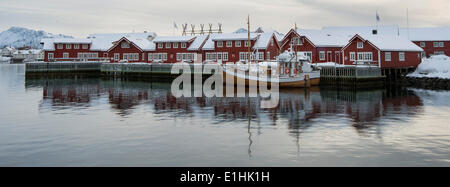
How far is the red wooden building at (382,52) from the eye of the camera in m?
58.4

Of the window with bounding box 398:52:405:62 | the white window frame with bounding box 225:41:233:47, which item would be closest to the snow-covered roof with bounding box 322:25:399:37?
the white window frame with bounding box 225:41:233:47

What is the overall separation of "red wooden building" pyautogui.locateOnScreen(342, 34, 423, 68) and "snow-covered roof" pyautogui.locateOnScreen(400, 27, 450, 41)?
84.8 ft

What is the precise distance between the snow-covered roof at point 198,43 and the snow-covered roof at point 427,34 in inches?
1712

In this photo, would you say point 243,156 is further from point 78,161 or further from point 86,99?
point 86,99

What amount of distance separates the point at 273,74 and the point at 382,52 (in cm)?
1936

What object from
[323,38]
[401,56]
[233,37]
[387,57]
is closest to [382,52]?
[387,57]

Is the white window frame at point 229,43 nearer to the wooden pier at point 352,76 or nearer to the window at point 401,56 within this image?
the wooden pier at point 352,76

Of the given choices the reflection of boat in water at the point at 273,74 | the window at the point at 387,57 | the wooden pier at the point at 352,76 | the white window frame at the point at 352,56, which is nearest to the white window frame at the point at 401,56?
the window at the point at 387,57

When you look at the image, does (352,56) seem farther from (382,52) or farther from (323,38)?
(323,38)

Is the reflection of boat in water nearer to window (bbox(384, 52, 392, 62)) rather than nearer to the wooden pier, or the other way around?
the wooden pier

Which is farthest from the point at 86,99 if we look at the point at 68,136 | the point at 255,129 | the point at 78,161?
the point at 78,161

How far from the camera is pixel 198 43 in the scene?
80.9 m
